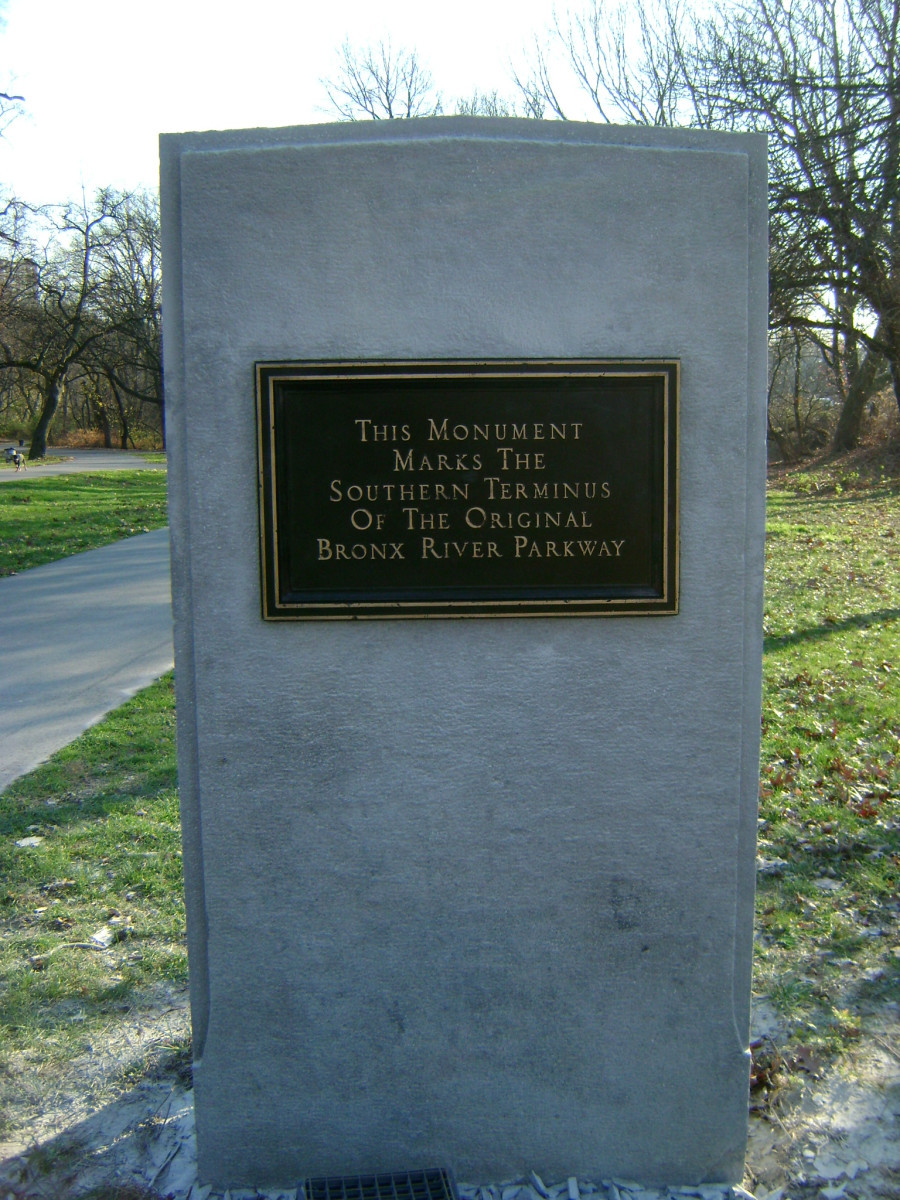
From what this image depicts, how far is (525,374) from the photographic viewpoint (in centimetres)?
250

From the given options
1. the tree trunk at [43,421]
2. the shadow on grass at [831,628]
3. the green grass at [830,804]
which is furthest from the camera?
the tree trunk at [43,421]

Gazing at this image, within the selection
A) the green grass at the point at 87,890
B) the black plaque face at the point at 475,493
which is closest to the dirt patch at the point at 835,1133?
the black plaque face at the point at 475,493

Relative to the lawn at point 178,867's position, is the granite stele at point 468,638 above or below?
above

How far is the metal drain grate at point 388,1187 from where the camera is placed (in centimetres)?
261

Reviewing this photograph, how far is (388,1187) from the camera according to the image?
8.70 feet

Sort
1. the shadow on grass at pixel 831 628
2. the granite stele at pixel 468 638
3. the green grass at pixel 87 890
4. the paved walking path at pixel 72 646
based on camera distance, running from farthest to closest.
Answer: the shadow on grass at pixel 831 628 → the paved walking path at pixel 72 646 → the green grass at pixel 87 890 → the granite stele at pixel 468 638

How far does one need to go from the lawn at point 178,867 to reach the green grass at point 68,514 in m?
7.54

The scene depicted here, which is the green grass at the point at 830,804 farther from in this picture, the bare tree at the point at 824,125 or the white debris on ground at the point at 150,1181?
the bare tree at the point at 824,125

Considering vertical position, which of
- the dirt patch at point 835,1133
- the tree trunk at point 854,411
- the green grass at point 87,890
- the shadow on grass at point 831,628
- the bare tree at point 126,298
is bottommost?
the dirt patch at point 835,1133

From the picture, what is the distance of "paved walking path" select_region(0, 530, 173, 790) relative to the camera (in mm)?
6289

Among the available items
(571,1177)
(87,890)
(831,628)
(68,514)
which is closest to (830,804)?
(571,1177)

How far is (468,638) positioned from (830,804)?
3364mm

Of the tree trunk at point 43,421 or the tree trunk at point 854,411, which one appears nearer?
the tree trunk at point 854,411

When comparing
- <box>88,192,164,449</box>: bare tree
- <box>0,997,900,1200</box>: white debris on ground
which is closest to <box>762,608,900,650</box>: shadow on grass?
<box>0,997,900,1200</box>: white debris on ground
